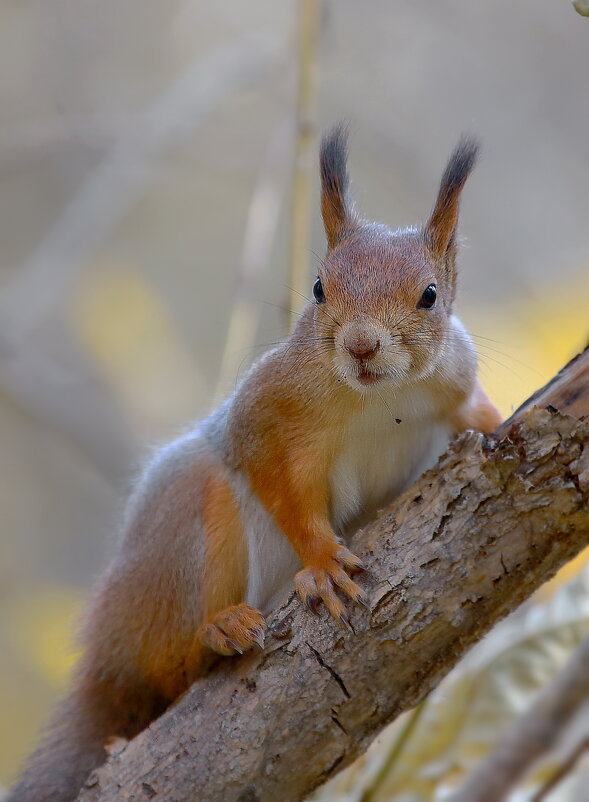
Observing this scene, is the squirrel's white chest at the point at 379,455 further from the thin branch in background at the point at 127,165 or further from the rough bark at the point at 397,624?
the thin branch in background at the point at 127,165

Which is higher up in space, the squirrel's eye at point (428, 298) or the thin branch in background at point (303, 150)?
the thin branch in background at point (303, 150)

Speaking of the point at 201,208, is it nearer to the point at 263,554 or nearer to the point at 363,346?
the point at 263,554

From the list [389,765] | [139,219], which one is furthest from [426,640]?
[139,219]

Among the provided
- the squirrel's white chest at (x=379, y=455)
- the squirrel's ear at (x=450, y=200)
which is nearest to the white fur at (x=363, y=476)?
the squirrel's white chest at (x=379, y=455)

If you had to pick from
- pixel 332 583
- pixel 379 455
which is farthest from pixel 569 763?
pixel 379 455

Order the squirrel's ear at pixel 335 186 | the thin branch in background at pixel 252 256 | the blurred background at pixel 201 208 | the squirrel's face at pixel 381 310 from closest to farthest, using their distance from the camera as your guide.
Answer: the squirrel's face at pixel 381 310 < the squirrel's ear at pixel 335 186 < the thin branch in background at pixel 252 256 < the blurred background at pixel 201 208

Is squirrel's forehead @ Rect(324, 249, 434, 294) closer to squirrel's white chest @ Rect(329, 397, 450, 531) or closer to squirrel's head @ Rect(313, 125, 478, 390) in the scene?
squirrel's head @ Rect(313, 125, 478, 390)

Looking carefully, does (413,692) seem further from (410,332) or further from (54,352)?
(54,352)

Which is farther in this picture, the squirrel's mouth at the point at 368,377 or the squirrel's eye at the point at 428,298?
the squirrel's eye at the point at 428,298
